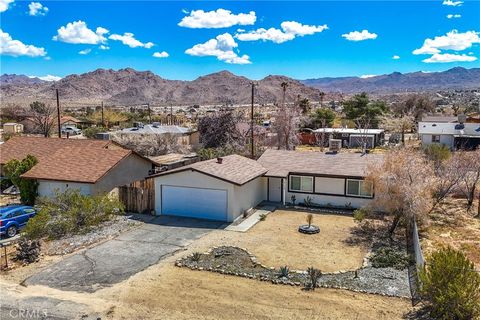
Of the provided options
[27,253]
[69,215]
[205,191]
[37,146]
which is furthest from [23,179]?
[205,191]

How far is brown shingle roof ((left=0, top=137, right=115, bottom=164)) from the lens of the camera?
106ft

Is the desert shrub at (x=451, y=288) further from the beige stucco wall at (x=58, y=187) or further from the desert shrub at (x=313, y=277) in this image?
the beige stucco wall at (x=58, y=187)

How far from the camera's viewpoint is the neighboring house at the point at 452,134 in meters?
52.9

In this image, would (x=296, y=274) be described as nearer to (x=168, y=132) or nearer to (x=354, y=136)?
(x=168, y=132)

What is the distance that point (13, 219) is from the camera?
23.0m

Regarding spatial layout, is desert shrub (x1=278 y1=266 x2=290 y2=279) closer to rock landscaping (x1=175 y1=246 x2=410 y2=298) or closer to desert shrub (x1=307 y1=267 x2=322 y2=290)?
rock landscaping (x1=175 y1=246 x2=410 y2=298)

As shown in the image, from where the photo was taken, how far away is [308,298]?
48.8 ft

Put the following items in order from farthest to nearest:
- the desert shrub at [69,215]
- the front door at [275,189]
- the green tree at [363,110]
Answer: the green tree at [363,110], the front door at [275,189], the desert shrub at [69,215]

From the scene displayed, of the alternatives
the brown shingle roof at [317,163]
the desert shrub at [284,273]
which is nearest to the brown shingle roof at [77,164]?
the brown shingle roof at [317,163]

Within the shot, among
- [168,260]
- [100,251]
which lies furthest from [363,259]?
[100,251]

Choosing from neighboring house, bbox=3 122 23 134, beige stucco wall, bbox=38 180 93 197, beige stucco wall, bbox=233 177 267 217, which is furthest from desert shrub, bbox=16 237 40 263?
neighboring house, bbox=3 122 23 134

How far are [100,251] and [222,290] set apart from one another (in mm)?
7279

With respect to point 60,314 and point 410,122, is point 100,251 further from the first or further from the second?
point 410,122

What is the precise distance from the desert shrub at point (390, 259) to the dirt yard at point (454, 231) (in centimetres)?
155
